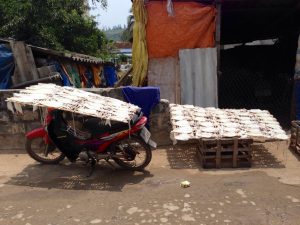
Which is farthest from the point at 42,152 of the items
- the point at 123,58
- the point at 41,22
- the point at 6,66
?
the point at 123,58

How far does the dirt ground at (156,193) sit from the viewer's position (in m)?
4.39

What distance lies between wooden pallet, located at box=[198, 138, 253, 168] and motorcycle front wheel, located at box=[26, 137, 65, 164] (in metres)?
2.69

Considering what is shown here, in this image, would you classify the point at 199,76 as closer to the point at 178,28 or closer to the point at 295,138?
the point at 178,28

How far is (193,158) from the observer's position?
676 cm

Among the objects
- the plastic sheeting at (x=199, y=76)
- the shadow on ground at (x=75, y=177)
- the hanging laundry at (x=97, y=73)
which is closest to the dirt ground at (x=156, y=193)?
the shadow on ground at (x=75, y=177)

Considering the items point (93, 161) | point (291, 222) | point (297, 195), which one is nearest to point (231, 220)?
point (291, 222)

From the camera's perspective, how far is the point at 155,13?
8109 mm

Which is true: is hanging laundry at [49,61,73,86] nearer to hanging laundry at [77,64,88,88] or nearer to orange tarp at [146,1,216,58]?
hanging laundry at [77,64,88,88]

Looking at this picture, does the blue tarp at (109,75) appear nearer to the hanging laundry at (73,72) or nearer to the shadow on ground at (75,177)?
the hanging laundry at (73,72)

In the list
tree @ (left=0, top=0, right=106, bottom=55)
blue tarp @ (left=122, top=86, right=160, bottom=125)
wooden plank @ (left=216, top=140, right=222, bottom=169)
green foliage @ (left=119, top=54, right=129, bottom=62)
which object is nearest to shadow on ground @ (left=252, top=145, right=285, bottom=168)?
wooden plank @ (left=216, top=140, right=222, bottom=169)

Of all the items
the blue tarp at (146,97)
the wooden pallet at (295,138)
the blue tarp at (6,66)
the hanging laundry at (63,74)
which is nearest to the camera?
the wooden pallet at (295,138)

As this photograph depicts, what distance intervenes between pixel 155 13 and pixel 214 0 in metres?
1.43

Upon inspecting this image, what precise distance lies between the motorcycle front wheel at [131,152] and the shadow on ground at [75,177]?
0.13 meters

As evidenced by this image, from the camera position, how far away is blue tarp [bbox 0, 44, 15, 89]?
10461 mm
